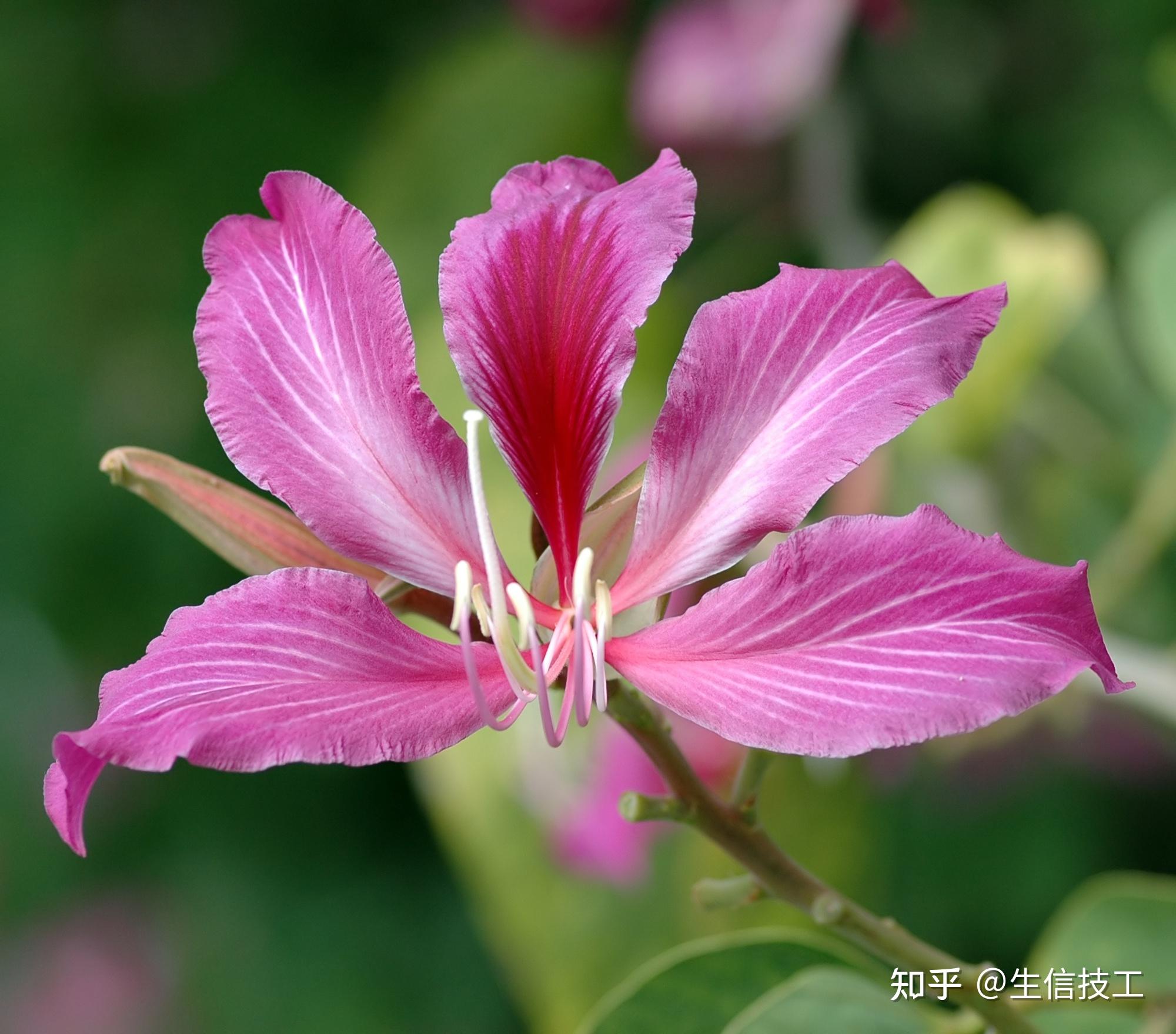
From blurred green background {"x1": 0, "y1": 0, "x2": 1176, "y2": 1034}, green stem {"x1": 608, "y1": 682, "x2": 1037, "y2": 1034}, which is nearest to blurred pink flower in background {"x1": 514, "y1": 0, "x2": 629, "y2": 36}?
blurred green background {"x1": 0, "y1": 0, "x2": 1176, "y2": 1034}

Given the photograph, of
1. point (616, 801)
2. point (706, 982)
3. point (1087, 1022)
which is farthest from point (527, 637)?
point (616, 801)

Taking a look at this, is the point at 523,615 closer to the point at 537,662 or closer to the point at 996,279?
the point at 537,662

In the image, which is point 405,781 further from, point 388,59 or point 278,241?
point 278,241

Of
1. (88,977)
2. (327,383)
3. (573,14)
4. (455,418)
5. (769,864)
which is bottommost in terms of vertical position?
(88,977)

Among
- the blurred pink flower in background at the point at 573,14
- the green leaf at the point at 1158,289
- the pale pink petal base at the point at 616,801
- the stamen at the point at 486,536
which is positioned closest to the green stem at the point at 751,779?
the stamen at the point at 486,536

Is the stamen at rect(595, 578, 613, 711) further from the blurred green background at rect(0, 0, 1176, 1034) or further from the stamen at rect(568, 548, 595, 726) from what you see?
the blurred green background at rect(0, 0, 1176, 1034)

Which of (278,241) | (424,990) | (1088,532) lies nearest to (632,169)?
(1088,532)
